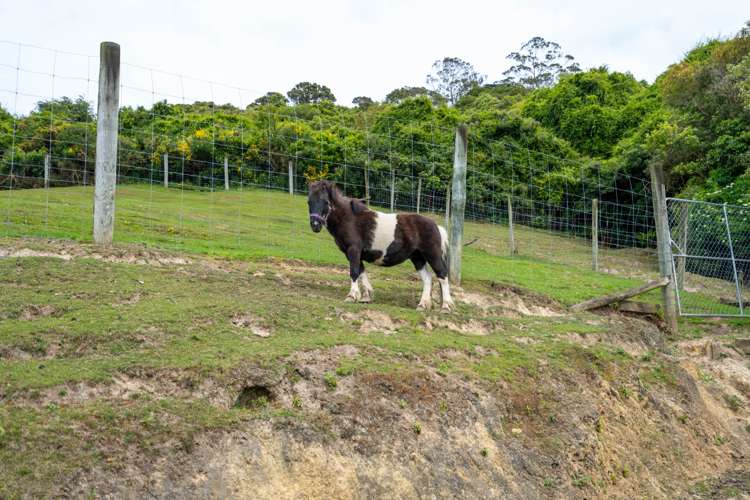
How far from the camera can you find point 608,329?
1309 centimetres

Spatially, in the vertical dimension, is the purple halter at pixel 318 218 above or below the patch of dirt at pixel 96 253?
above

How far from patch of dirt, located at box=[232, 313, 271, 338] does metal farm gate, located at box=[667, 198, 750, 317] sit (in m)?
12.4

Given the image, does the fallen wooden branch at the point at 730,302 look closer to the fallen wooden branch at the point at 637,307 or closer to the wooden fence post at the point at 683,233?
the wooden fence post at the point at 683,233

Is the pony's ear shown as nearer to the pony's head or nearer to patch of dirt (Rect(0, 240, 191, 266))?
the pony's head

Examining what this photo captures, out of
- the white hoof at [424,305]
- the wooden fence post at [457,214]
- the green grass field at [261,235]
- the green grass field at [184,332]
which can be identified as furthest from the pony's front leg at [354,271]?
the green grass field at [261,235]

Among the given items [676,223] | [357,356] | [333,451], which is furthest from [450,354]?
[676,223]

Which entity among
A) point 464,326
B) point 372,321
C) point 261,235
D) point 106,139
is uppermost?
point 106,139

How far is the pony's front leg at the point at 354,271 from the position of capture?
11883 millimetres

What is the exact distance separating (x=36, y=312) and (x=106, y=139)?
14.3 ft

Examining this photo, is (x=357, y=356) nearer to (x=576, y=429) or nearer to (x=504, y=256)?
(x=576, y=429)

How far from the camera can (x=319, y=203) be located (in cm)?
1181

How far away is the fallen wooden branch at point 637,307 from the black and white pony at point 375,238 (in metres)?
4.81

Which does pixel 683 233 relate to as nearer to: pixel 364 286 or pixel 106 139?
pixel 364 286

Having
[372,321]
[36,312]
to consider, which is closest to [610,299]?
[372,321]
